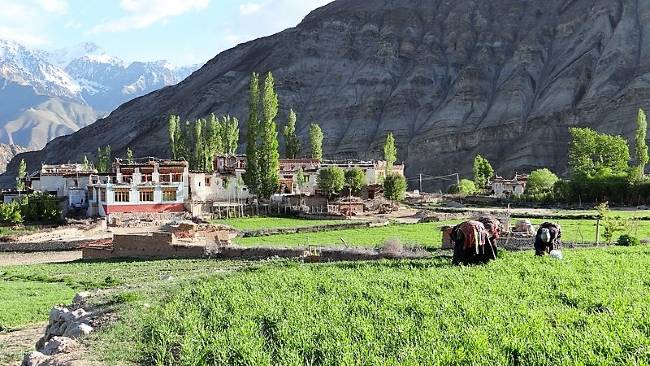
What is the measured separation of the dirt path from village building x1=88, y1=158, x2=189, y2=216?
65.5ft

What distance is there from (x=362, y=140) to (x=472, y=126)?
26178 mm

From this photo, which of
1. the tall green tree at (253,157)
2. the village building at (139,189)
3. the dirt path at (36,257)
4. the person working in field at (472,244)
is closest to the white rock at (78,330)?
the person working in field at (472,244)

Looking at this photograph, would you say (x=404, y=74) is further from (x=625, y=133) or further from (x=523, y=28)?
(x=625, y=133)

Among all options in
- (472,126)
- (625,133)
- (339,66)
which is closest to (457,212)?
(625,133)

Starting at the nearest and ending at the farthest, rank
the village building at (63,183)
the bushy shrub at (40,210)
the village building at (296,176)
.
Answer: the bushy shrub at (40,210) < the village building at (63,183) < the village building at (296,176)

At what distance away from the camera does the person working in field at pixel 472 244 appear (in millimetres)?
19156

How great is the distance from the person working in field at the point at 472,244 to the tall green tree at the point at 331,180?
55.9 metres

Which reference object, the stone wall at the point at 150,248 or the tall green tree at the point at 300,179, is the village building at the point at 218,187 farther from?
the stone wall at the point at 150,248

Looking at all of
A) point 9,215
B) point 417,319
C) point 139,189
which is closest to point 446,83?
point 139,189

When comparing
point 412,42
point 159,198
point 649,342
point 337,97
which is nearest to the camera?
point 649,342

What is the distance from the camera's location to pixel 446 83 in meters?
160

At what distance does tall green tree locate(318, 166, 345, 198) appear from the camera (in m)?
75.8

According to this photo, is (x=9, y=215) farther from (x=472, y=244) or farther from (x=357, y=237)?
(x=472, y=244)

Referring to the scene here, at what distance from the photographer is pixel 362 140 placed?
144750mm
